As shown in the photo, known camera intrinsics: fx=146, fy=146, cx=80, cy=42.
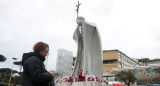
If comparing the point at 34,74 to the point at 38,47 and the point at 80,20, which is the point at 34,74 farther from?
the point at 80,20

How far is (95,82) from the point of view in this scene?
827 centimetres

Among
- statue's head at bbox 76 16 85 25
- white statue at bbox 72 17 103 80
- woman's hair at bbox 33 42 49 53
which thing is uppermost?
statue's head at bbox 76 16 85 25

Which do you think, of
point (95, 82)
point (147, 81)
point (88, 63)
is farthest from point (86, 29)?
point (147, 81)

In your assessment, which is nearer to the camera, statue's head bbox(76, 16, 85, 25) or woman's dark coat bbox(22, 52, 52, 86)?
woman's dark coat bbox(22, 52, 52, 86)

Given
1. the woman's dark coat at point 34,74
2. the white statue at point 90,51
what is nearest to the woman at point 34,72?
the woman's dark coat at point 34,74

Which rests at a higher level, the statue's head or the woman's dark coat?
the statue's head

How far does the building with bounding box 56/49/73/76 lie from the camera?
136 feet

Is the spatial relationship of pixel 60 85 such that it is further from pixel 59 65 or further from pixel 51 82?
pixel 59 65

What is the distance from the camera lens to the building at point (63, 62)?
41.4m

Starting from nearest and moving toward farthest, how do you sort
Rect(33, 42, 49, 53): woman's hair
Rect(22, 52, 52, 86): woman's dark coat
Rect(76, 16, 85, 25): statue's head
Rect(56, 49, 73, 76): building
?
1. Rect(22, 52, 52, 86): woman's dark coat
2. Rect(33, 42, 49, 53): woman's hair
3. Rect(76, 16, 85, 25): statue's head
4. Rect(56, 49, 73, 76): building

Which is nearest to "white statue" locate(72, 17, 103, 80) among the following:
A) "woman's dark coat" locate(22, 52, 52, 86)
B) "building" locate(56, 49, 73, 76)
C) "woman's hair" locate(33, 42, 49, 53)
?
"woman's hair" locate(33, 42, 49, 53)

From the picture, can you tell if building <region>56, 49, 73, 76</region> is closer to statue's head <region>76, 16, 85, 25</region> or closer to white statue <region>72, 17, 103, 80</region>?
white statue <region>72, 17, 103, 80</region>

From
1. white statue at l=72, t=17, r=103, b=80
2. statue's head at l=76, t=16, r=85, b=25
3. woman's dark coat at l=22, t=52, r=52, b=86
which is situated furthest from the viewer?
statue's head at l=76, t=16, r=85, b=25

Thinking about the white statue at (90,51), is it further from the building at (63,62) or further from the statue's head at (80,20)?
the building at (63,62)
